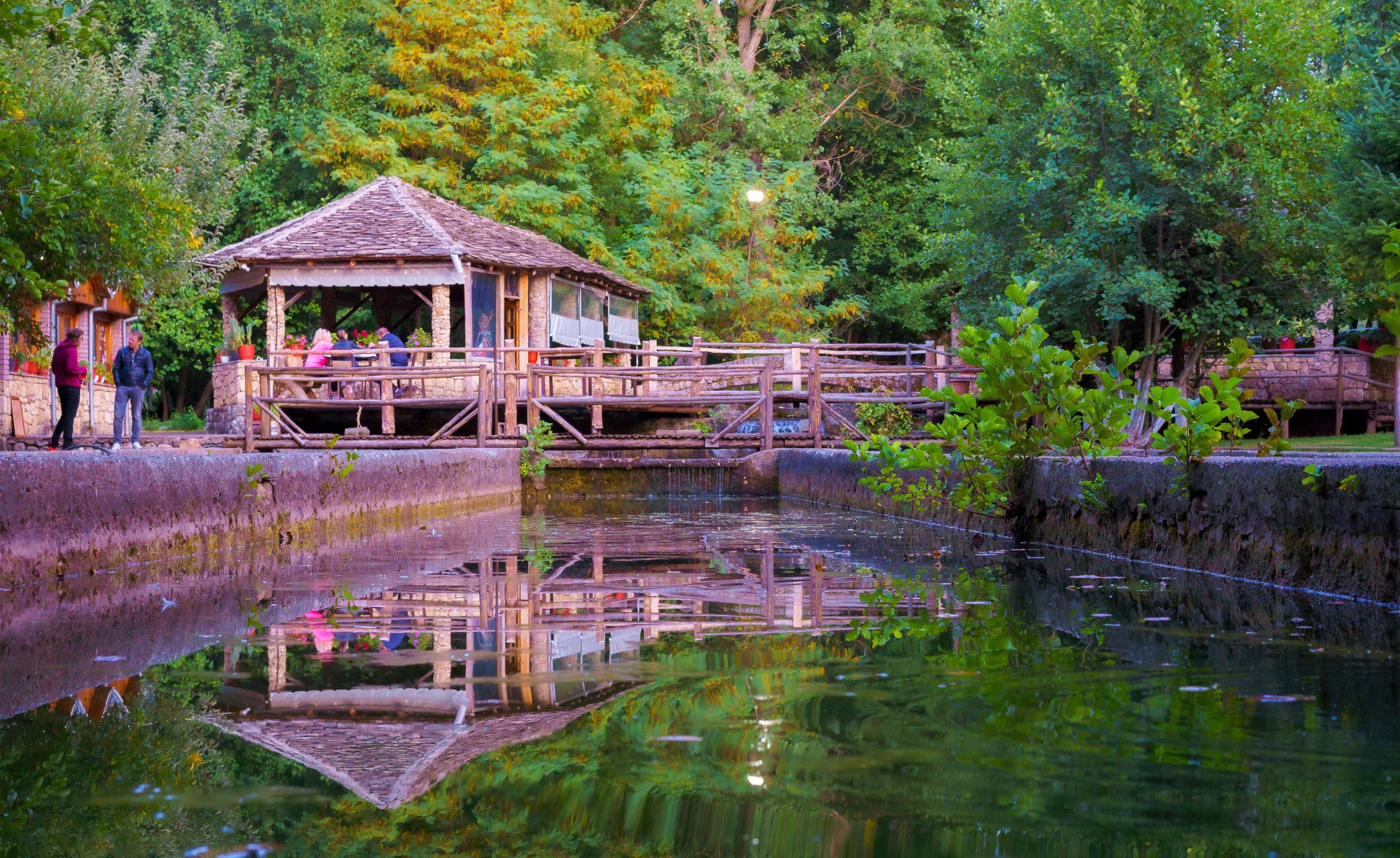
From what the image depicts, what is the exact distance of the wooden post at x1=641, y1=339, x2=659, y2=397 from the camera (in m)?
21.0

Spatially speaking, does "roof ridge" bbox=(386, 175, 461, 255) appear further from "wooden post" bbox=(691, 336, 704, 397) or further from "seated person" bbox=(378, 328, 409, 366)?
"wooden post" bbox=(691, 336, 704, 397)

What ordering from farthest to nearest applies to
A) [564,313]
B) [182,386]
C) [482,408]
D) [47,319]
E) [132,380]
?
[182,386] < [564,313] < [47,319] < [482,408] < [132,380]

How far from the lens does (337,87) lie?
3167 centimetres

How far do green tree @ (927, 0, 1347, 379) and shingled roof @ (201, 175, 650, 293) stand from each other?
8981 millimetres

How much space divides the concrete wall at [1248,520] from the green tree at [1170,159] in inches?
491

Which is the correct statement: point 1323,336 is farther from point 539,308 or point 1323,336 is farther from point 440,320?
point 440,320

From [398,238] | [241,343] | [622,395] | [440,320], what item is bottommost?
[622,395]

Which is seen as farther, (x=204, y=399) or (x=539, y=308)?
(x=204, y=399)

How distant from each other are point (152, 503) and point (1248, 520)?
4905 mm

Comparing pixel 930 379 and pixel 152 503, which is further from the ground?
pixel 930 379

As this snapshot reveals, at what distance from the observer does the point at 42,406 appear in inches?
910

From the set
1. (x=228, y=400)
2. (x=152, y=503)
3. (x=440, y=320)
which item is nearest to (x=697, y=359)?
(x=440, y=320)

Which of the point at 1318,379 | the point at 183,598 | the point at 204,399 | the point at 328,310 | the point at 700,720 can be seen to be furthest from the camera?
the point at 204,399

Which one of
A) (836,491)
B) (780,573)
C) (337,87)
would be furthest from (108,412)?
(780,573)
